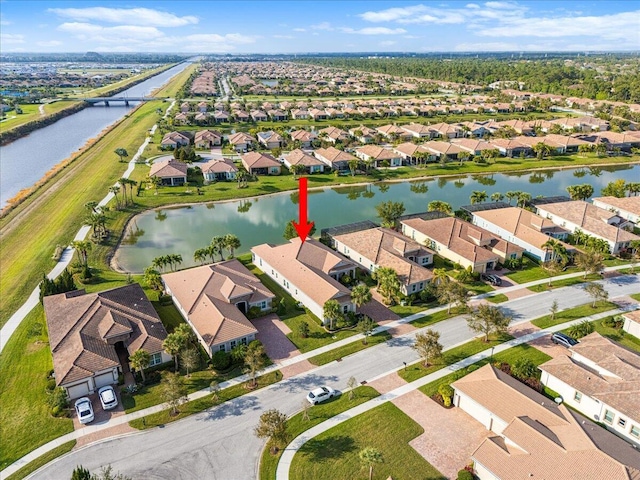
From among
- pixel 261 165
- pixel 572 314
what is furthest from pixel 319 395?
pixel 261 165

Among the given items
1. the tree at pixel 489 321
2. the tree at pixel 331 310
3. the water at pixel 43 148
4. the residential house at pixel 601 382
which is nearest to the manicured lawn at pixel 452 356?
the tree at pixel 489 321

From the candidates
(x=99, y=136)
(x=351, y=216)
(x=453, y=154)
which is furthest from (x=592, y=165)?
(x=99, y=136)

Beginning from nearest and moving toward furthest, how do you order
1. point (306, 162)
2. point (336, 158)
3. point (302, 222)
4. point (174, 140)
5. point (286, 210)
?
point (302, 222), point (286, 210), point (306, 162), point (336, 158), point (174, 140)

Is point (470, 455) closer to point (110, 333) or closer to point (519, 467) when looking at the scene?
point (519, 467)

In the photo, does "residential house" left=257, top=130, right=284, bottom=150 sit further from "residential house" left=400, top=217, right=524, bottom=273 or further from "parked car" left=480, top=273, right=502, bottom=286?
"parked car" left=480, top=273, right=502, bottom=286

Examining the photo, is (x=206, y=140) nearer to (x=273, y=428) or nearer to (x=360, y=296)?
(x=360, y=296)

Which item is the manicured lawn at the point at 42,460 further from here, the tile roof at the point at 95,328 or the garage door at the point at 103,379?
the garage door at the point at 103,379
